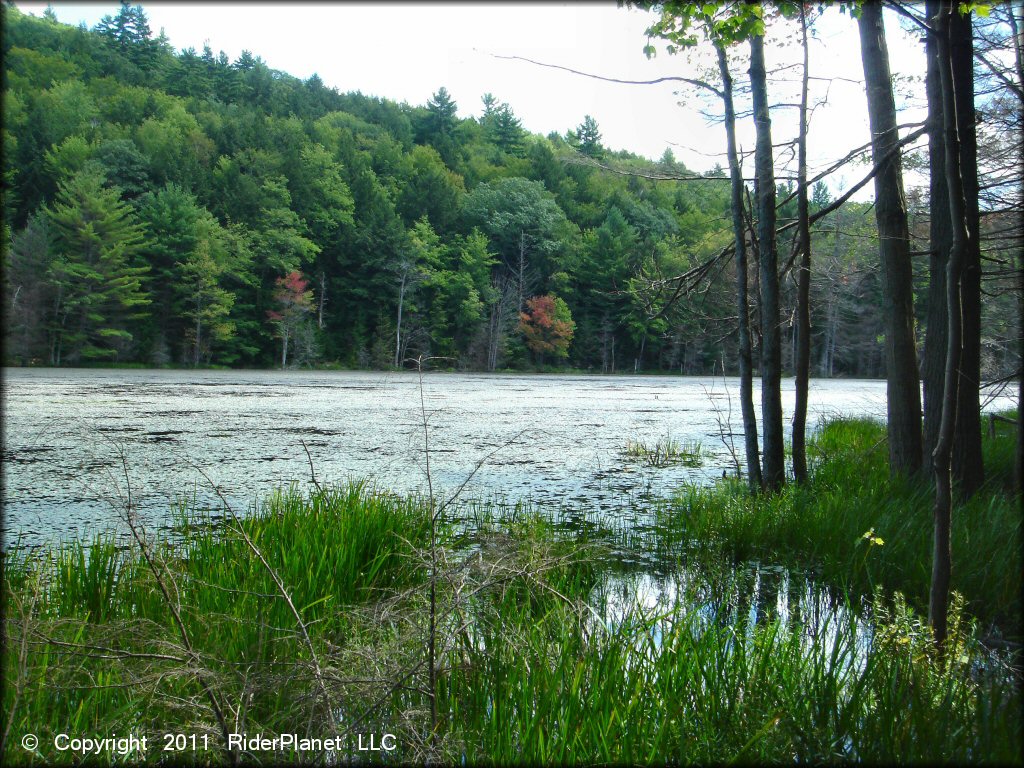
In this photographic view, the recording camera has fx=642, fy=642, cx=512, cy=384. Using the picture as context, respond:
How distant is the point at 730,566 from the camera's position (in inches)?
168

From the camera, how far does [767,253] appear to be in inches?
216

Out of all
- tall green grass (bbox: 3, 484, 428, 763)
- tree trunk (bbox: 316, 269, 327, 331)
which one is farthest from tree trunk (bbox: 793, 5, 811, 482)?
tree trunk (bbox: 316, 269, 327, 331)

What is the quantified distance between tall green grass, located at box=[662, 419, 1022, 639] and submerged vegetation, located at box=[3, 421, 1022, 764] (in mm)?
29

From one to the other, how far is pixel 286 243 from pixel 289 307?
599cm

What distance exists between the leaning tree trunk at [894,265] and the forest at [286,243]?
25.4 metres

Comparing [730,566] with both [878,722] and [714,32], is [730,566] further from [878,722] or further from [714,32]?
[714,32]

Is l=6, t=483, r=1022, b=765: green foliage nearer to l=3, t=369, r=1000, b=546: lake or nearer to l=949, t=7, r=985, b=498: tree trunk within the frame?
l=3, t=369, r=1000, b=546: lake

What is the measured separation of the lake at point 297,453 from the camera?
558 cm

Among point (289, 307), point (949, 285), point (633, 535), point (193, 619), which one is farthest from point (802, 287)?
point (289, 307)

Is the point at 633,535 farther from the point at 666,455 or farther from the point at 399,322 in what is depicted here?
the point at 399,322

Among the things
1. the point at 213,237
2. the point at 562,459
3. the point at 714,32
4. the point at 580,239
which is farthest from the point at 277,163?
the point at 714,32

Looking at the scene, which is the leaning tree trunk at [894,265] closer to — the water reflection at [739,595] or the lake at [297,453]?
the lake at [297,453]

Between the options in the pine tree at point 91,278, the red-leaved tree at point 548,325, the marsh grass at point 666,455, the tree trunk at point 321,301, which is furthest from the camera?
the red-leaved tree at point 548,325

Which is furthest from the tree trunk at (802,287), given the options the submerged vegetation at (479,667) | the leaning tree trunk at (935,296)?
the submerged vegetation at (479,667)
